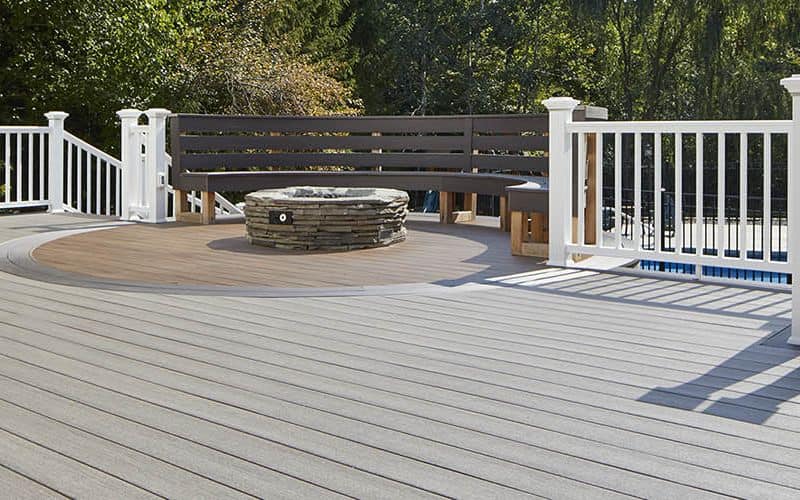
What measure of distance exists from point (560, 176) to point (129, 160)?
4.41 m

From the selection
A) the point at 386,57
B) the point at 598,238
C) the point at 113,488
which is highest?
the point at 386,57

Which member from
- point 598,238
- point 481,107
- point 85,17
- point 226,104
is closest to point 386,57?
point 481,107

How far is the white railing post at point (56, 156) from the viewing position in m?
8.60

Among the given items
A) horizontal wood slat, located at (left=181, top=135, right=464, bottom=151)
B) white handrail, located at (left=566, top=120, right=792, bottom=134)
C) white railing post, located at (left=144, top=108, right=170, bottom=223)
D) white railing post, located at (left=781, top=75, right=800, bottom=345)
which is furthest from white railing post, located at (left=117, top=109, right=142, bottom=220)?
white railing post, located at (left=781, top=75, right=800, bottom=345)

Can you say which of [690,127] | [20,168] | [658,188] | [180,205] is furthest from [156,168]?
[690,127]

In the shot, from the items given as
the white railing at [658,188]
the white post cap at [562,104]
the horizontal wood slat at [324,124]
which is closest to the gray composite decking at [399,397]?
the white railing at [658,188]

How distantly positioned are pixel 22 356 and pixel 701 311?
2623 mm

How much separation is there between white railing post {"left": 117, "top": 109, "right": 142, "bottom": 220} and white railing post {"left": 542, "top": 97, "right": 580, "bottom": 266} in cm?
423

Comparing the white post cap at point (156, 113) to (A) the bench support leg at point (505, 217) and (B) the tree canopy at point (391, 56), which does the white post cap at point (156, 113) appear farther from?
(B) the tree canopy at point (391, 56)

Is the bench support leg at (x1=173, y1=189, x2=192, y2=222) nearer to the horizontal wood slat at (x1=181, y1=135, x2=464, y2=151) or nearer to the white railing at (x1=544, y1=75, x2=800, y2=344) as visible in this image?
the horizontal wood slat at (x1=181, y1=135, x2=464, y2=151)

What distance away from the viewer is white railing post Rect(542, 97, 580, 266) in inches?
207

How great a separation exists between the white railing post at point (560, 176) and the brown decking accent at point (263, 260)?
212mm

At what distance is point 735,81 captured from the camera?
18.3 meters

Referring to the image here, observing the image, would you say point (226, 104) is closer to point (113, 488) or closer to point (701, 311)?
point (701, 311)
